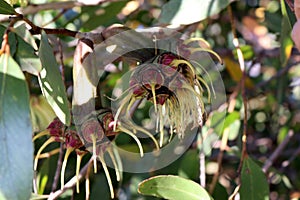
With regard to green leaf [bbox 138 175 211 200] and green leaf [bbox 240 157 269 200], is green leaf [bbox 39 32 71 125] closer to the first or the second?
green leaf [bbox 138 175 211 200]

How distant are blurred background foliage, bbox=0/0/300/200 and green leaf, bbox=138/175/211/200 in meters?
0.23

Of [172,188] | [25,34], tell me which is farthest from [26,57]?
[172,188]

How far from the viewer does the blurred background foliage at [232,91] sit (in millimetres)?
1316

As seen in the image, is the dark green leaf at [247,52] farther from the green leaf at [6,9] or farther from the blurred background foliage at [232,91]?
the green leaf at [6,9]

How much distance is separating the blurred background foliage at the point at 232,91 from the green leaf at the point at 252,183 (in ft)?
0.37

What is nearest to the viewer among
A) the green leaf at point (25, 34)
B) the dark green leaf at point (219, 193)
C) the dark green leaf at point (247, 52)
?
the green leaf at point (25, 34)

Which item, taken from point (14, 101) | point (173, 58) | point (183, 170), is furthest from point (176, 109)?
point (183, 170)

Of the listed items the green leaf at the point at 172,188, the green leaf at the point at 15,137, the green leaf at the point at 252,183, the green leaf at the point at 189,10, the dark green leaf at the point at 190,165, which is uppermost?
the green leaf at the point at 189,10

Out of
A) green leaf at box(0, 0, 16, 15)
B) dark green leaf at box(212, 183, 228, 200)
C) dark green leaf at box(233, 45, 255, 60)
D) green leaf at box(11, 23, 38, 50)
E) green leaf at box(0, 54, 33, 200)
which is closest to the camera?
green leaf at box(0, 54, 33, 200)

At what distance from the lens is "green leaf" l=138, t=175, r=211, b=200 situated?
3.02ft

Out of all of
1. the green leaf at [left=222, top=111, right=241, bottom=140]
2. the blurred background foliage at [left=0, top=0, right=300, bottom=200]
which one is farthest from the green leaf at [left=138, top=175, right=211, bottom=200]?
the green leaf at [left=222, top=111, right=241, bottom=140]

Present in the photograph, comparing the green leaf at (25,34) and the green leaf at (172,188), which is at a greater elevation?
the green leaf at (25,34)

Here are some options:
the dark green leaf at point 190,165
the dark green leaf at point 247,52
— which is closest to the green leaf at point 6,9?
the dark green leaf at point 190,165

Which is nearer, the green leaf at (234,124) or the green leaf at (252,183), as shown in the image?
the green leaf at (252,183)
